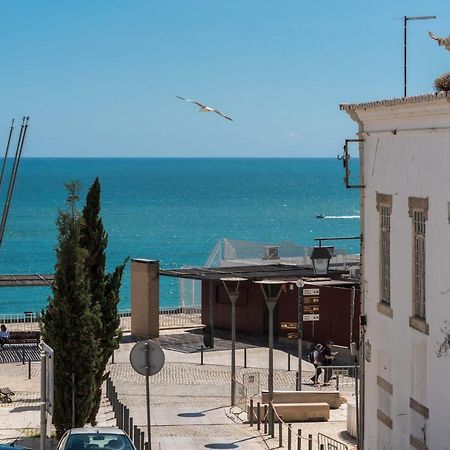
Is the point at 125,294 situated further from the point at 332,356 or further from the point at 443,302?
the point at 443,302

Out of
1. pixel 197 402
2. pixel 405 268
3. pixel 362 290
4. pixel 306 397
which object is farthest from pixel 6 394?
pixel 405 268

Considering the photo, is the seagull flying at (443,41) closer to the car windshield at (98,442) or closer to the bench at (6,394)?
the car windshield at (98,442)

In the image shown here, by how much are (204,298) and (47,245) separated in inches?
3870

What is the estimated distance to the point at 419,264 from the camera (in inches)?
810

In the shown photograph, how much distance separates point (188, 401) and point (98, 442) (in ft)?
39.8

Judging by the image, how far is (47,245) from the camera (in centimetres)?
14075

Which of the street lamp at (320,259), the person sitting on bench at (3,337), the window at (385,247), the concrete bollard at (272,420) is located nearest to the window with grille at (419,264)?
the window at (385,247)

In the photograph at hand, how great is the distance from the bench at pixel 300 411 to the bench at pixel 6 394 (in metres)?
6.38

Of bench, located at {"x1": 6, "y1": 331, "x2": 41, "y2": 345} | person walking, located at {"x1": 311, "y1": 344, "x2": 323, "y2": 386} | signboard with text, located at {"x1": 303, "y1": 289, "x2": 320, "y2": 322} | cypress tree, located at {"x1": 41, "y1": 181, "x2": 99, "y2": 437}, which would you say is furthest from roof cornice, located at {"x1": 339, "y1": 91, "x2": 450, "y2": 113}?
bench, located at {"x1": 6, "y1": 331, "x2": 41, "y2": 345}

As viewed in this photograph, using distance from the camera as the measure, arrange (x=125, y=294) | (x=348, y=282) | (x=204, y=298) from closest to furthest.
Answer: (x=348, y=282) < (x=204, y=298) < (x=125, y=294)

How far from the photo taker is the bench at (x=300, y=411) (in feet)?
91.0

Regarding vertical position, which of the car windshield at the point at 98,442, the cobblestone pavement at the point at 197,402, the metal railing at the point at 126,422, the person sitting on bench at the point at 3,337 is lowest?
the cobblestone pavement at the point at 197,402

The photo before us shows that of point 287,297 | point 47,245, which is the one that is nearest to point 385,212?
point 287,297

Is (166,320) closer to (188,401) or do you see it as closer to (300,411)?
(188,401)
